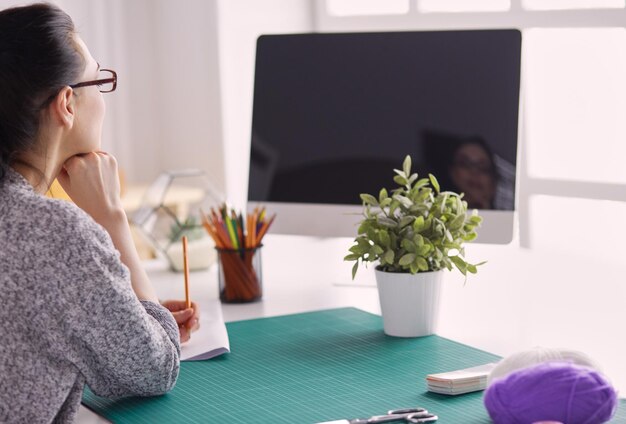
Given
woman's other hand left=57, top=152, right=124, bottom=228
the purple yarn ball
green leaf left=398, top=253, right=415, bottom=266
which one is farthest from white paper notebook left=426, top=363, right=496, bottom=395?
woman's other hand left=57, top=152, right=124, bottom=228

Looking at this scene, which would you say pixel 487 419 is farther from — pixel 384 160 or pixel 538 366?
pixel 384 160

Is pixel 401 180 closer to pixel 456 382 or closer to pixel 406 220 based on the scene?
pixel 406 220

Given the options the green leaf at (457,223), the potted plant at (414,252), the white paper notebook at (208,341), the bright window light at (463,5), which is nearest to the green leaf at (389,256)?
the potted plant at (414,252)

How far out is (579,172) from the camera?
2.43 m

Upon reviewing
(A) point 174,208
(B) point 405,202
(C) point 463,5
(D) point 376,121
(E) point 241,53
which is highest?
(C) point 463,5

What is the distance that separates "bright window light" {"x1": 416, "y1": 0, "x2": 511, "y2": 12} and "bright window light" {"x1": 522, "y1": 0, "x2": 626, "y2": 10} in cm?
6

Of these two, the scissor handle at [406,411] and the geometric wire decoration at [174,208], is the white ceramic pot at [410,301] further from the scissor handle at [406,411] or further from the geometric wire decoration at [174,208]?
the geometric wire decoration at [174,208]

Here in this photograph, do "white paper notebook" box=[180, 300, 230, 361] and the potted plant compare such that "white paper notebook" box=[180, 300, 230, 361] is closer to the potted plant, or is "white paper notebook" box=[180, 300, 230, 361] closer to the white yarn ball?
the potted plant

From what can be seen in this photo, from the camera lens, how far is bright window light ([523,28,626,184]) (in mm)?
2330

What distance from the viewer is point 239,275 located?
186 centimetres

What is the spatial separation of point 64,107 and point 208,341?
45cm

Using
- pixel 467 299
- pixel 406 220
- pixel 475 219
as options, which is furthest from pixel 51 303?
pixel 467 299

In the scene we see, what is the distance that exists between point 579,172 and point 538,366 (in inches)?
56.3

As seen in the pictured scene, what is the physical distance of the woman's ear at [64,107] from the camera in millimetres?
1261
